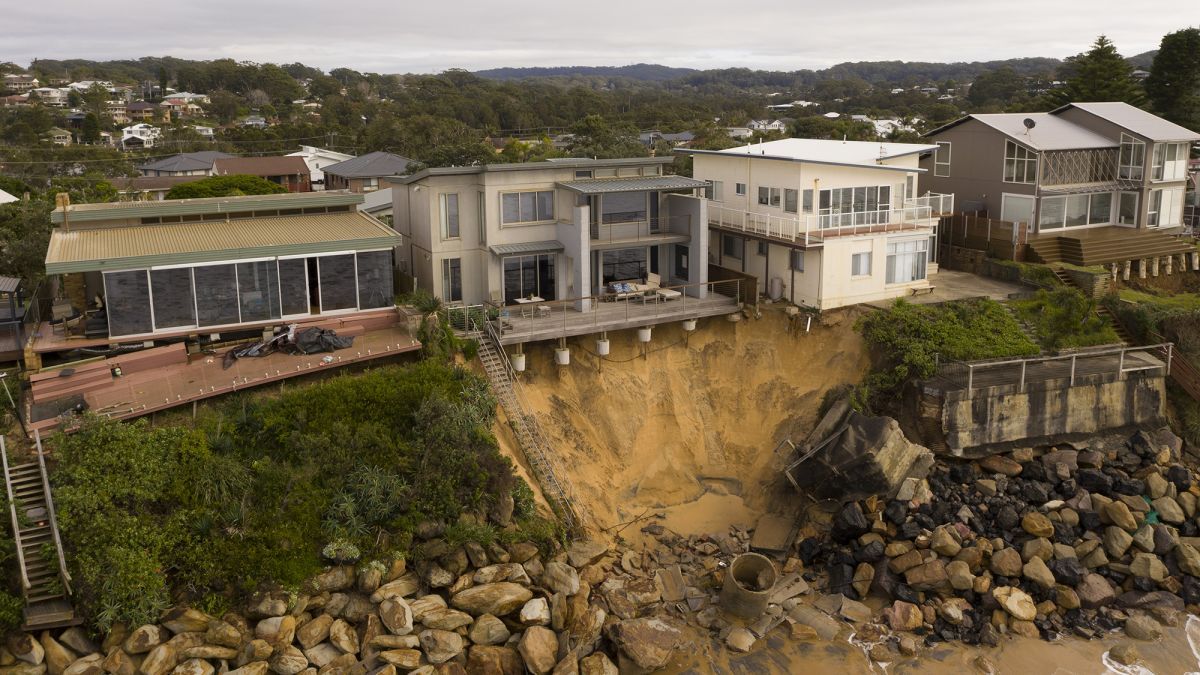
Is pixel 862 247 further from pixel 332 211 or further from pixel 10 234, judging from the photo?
pixel 10 234

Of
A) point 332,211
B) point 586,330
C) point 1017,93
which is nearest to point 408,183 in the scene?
point 332,211

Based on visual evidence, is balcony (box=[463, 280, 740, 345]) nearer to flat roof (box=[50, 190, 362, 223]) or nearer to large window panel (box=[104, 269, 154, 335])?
flat roof (box=[50, 190, 362, 223])

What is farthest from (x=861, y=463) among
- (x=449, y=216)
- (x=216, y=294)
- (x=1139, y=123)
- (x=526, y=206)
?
(x=1139, y=123)

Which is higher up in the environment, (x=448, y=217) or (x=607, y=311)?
(x=448, y=217)

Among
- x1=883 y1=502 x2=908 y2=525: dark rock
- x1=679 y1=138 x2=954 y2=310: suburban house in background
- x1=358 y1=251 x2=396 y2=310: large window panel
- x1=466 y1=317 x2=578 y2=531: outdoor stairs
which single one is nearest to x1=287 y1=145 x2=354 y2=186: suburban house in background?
x1=358 y1=251 x2=396 y2=310: large window panel

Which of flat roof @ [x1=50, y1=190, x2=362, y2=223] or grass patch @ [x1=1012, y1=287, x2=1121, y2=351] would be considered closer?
flat roof @ [x1=50, y1=190, x2=362, y2=223]

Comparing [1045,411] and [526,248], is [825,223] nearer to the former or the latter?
[1045,411]
